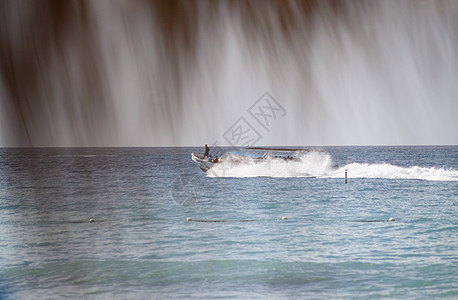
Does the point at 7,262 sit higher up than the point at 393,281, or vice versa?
the point at 7,262

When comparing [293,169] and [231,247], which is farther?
[293,169]

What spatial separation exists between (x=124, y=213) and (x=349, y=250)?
48.7 ft

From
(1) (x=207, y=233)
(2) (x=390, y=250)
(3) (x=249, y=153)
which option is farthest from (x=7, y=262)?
(3) (x=249, y=153)

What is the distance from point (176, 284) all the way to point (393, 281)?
5840mm

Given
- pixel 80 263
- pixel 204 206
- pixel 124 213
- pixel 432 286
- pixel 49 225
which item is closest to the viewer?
pixel 432 286

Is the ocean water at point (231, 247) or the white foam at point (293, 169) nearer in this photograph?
the ocean water at point (231, 247)

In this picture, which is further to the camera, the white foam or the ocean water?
the white foam

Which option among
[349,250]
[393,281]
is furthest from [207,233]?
[393,281]

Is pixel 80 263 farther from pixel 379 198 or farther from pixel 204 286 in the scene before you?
pixel 379 198

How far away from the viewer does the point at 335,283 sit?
44.9 ft

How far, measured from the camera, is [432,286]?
527 inches

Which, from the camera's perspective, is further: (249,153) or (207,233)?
(249,153)

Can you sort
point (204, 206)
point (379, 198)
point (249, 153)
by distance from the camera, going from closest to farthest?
point (204, 206) → point (379, 198) → point (249, 153)

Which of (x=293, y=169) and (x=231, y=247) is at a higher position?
(x=293, y=169)
